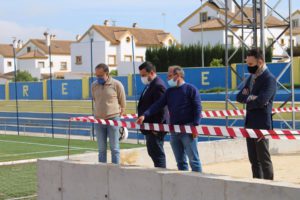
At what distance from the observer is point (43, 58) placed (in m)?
90.2

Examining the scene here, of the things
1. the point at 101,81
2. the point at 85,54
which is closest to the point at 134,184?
the point at 101,81

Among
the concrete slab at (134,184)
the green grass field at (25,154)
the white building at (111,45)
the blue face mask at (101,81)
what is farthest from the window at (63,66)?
the concrete slab at (134,184)

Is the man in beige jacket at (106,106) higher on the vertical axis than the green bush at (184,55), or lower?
lower

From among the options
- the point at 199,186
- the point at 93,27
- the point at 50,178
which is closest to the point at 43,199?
the point at 50,178

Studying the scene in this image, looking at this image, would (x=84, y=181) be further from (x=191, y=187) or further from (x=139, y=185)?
(x=191, y=187)

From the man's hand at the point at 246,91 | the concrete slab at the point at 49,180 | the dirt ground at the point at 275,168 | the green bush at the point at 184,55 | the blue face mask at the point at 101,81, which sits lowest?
the dirt ground at the point at 275,168

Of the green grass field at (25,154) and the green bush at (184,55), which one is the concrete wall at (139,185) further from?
the green bush at (184,55)

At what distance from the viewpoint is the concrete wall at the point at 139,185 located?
5.69 m

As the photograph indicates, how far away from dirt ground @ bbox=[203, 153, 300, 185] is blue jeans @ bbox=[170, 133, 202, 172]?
80.3 inches

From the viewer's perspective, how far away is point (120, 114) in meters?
9.09

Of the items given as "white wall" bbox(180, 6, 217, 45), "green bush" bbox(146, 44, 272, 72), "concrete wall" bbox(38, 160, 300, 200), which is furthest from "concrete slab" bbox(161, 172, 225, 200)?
"white wall" bbox(180, 6, 217, 45)

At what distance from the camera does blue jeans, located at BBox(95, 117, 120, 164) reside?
8.71 meters

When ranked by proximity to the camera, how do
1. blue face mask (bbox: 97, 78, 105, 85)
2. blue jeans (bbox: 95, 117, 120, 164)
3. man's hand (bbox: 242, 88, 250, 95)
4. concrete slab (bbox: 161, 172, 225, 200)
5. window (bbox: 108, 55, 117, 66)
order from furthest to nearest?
window (bbox: 108, 55, 117, 66)
blue face mask (bbox: 97, 78, 105, 85)
blue jeans (bbox: 95, 117, 120, 164)
man's hand (bbox: 242, 88, 250, 95)
concrete slab (bbox: 161, 172, 225, 200)

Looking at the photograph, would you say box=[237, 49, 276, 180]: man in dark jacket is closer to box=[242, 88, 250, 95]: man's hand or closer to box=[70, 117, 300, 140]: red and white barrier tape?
box=[242, 88, 250, 95]: man's hand
